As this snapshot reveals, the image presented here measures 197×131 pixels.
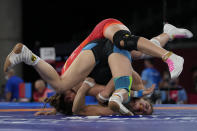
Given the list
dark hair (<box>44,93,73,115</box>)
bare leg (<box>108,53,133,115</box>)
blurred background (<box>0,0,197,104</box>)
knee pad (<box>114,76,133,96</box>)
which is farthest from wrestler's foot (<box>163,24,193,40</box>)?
blurred background (<box>0,0,197,104</box>)

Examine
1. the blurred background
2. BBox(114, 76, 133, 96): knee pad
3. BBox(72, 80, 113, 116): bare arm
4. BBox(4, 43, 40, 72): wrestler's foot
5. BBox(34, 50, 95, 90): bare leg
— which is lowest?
BBox(72, 80, 113, 116): bare arm

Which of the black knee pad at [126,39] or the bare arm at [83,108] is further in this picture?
the bare arm at [83,108]

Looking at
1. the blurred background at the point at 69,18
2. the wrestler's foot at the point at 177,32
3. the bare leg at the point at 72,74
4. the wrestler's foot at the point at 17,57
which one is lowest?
the bare leg at the point at 72,74

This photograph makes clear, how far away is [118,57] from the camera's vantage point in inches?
122

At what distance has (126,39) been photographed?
3.00 m

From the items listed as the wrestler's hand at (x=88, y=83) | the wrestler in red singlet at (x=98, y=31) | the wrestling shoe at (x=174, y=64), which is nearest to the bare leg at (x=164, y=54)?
the wrestling shoe at (x=174, y=64)

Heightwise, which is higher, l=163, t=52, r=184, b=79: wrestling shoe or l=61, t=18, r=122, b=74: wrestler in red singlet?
l=61, t=18, r=122, b=74: wrestler in red singlet

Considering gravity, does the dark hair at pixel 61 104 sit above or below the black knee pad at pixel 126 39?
below

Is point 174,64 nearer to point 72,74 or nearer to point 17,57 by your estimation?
point 72,74

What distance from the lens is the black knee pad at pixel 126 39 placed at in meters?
2.99

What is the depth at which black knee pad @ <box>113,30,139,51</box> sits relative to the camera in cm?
299

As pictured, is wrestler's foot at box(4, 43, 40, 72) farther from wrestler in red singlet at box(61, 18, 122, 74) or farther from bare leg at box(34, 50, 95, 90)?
wrestler in red singlet at box(61, 18, 122, 74)

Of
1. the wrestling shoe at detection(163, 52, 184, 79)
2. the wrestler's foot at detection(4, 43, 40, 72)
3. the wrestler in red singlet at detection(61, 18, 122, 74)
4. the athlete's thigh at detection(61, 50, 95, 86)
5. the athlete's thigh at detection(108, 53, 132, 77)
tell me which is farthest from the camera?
the wrestler in red singlet at detection(61, 18, 122, 74)

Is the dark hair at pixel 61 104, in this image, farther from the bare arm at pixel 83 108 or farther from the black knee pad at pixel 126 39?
the black knee pad at pixel 126 39
